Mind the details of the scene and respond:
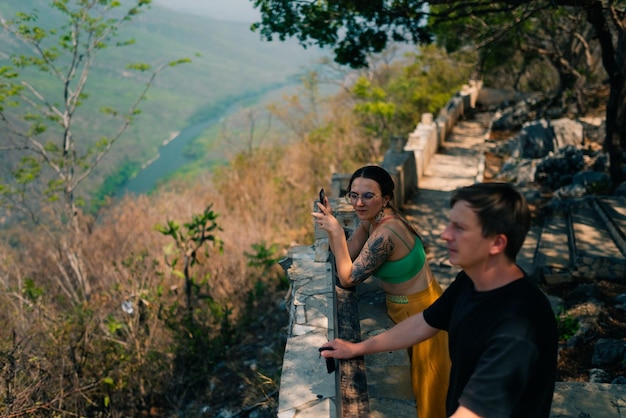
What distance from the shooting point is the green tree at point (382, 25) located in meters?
7.23

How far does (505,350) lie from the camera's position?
164 cm

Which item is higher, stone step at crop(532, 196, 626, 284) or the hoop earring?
the hoop earring

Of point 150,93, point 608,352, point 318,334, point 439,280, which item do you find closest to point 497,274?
point 318,334

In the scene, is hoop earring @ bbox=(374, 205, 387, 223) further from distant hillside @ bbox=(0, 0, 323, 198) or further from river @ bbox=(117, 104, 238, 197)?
distant hillside @ bbox=(0, 0, 323, 198)

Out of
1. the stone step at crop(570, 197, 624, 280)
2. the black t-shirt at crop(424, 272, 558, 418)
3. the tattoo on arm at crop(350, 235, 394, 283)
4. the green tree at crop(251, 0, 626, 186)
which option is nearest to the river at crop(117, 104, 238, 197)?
the green tree at crop(251, 0, 626, 186)

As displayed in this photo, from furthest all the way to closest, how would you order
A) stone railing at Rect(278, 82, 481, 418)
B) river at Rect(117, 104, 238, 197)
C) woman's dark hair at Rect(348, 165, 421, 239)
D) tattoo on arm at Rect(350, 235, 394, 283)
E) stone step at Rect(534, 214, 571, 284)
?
river at Rect(117, 104, 238, 197) → stone step at Rect(534, 214, 571, 284) → woman's dark hair at Rect(348, 165, 421, 239) → tattoo on arm at Rect(350, 235, 394, 283) → stone railing at Rect(278, 82, 481, 418)

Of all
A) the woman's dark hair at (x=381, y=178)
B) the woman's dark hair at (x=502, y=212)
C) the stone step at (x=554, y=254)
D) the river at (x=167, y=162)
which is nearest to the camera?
the woman's dark hair at (x=502, y=212)

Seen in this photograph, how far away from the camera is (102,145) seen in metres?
19.8

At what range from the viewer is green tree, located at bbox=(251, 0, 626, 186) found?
23.7 feet

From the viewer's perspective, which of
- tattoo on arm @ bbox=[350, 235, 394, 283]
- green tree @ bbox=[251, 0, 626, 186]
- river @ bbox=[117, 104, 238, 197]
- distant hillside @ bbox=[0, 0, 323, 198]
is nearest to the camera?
tattoo on arm @ bbox=[350, 235, 394, 283]

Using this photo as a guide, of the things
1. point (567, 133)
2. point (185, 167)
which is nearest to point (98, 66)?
point (185, 167)

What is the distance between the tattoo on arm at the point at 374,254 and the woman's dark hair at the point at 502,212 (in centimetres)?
132

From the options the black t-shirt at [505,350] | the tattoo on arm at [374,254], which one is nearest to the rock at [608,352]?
the tattoo on arm at [374,254]

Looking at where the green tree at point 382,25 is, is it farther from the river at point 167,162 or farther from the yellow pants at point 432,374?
the river at point 167,162
